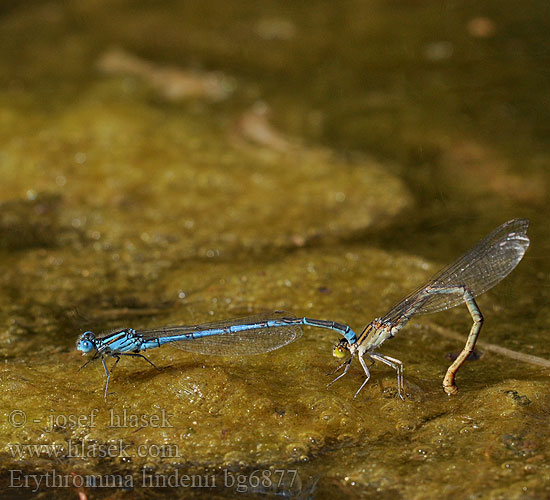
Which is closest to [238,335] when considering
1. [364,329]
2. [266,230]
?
[364,329]

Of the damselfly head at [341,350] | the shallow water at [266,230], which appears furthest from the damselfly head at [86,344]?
the damselfly head at [341,350]

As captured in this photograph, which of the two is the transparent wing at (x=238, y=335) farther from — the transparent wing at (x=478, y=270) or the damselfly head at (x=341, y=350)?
the transparent wing at (x=478, y=270)

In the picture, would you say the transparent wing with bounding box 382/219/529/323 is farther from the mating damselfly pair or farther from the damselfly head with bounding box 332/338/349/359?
the damselfly head with bounding box 332/338/349/359

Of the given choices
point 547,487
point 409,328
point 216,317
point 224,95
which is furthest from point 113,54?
point 547,487

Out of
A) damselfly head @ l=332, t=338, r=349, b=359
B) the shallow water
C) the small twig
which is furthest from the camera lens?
the small twig

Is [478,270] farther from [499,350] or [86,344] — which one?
[86,344]

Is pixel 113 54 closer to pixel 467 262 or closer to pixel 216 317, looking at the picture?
pixel 216 317

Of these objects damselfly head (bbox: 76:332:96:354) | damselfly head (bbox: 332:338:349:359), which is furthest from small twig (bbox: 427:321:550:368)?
damselfly head (bbox: 76:332:96:354)

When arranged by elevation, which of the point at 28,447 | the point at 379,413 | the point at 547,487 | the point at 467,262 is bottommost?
the point at 28,447
